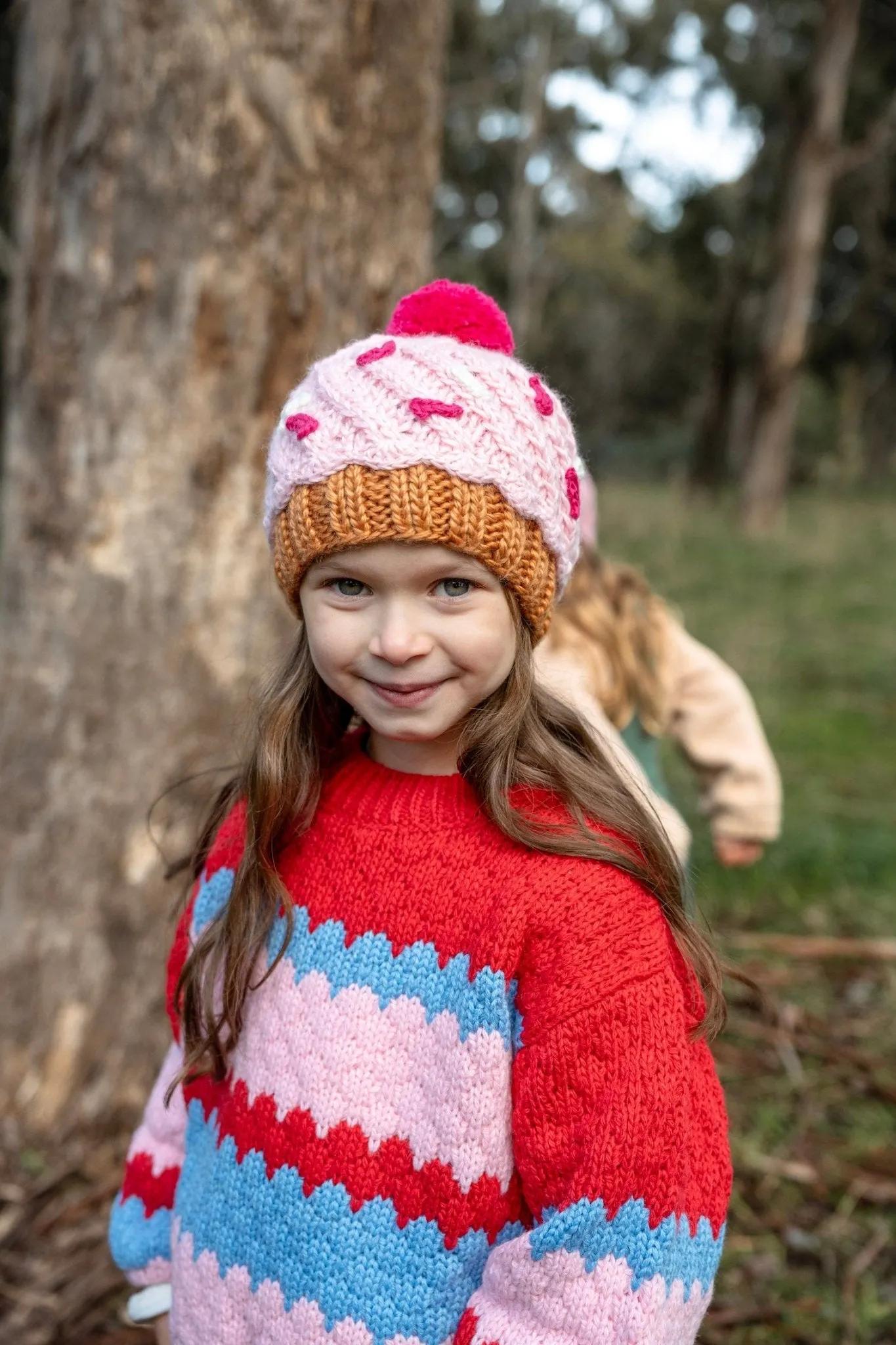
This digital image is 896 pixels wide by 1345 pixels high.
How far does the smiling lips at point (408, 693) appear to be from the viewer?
1.44 m

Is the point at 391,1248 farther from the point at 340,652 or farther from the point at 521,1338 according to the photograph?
the point at 340,652

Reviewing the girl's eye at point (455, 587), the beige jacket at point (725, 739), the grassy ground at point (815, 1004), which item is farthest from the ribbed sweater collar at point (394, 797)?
the grassy ground at point (815, 1004)

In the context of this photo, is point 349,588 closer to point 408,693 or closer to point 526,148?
point 408,693

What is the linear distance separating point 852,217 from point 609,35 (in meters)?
5.39

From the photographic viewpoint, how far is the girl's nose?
138cm

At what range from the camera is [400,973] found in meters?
1.46

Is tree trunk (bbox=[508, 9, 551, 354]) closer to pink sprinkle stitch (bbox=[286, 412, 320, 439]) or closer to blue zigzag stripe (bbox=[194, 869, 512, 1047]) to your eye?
pink sprinkle stitch (bbox=[286, 412, 320, 439])

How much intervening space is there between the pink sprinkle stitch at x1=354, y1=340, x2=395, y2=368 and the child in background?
1.14 meters

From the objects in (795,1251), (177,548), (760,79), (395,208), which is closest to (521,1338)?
(795,1251)

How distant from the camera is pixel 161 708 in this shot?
2.80 m

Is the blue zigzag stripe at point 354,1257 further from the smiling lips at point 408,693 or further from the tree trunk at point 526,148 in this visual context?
the tree trunk at point 526,148

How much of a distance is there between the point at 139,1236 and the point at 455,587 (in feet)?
3.55

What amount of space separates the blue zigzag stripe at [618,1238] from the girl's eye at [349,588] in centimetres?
73

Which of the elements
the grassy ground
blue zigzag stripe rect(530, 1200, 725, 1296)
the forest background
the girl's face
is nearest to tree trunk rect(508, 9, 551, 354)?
the grassy ground
